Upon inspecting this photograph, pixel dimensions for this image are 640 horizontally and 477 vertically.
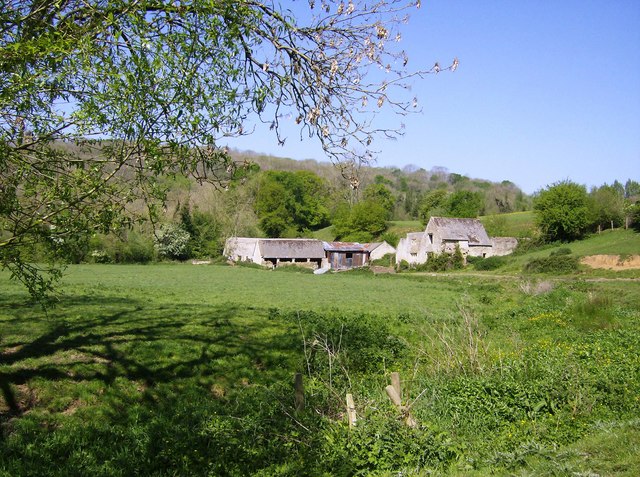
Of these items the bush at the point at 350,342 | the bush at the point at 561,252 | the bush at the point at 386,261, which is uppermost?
the bush at the point at 561,252

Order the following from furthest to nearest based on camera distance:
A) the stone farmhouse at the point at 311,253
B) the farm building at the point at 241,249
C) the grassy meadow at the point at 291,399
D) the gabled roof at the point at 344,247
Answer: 1. the farm building at the point at 241,249
2. the gabled roof at the point at 344,247
3. the stone farmhouse at the point at 311,253
4. the grassy meadow at the point at 291,399

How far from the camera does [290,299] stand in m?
27.4

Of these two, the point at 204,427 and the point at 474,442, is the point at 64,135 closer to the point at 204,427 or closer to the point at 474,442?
the point at 204,427

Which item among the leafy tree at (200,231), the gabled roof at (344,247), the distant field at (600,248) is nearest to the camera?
the distant field at (600,248)

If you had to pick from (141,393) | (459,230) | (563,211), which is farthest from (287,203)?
(141,393)

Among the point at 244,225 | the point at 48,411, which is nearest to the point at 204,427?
the point at 48,411

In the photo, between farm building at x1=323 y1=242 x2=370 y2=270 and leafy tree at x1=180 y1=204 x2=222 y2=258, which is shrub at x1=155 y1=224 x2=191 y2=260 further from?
farm building at x1=323 y1=242 x2=370 y2=270

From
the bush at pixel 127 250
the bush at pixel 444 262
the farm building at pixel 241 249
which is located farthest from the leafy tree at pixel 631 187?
the bush at pixel 127 250

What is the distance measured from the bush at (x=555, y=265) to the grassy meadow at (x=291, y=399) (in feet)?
Result: 103

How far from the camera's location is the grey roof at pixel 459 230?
211ft

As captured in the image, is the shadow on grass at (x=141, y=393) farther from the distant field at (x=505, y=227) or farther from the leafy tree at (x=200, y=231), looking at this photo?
the distant field at (x=505, y=227)

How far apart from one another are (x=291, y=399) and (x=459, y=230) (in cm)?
5942

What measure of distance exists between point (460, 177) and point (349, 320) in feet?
461

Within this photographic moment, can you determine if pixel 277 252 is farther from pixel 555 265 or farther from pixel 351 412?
pixel 351 412
